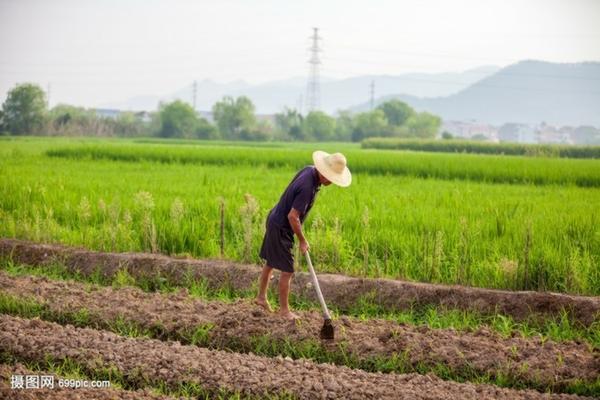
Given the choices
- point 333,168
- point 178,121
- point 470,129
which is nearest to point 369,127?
point 178,121

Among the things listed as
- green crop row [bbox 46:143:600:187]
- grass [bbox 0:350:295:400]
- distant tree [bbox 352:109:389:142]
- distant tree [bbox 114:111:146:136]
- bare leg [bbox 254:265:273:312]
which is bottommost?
grass [bbox 0:350:295:400]

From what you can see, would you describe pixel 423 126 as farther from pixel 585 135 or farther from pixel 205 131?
pixel 585 135

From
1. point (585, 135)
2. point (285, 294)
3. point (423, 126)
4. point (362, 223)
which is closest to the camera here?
point (285, 294)

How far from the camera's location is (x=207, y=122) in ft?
201

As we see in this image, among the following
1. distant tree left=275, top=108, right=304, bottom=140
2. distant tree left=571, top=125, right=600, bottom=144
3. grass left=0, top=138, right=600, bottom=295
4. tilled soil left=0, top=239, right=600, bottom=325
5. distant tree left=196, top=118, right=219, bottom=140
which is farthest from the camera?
distant tree left=571, top=125, right=600, bottom=144

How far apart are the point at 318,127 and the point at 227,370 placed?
63.3 meters

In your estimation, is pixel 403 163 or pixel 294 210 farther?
pixel 403 163

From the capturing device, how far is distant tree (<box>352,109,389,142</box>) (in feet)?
231

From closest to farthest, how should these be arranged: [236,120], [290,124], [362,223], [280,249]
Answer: [280,249] < [362,223] < [236,120] < [290,124]

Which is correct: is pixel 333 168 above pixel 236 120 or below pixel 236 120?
below

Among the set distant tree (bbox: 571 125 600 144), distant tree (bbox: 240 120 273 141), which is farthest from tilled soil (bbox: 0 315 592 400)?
distant tree (bbox: 571 125 600 144)

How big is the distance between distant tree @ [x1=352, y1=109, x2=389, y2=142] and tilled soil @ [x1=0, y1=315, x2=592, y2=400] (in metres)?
65.4

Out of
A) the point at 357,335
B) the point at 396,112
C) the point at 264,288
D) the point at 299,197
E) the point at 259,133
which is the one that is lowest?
the point at 357,335

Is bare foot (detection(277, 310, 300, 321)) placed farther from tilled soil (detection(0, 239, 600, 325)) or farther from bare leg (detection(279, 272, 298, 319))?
tilled soil (detection(0, 239, 600, 325))
